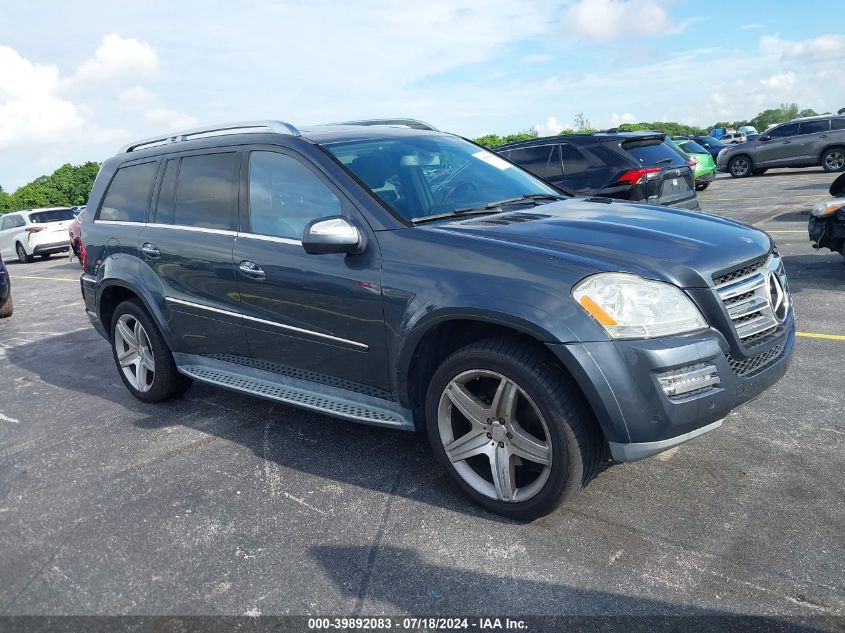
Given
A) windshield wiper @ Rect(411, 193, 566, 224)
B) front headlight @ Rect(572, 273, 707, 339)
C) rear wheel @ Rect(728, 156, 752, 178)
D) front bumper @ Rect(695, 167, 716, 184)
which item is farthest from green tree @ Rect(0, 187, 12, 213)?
front headlight @ Rect(572, 273, 707, 339)

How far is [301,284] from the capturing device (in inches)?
147

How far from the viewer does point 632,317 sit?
281 centimetres

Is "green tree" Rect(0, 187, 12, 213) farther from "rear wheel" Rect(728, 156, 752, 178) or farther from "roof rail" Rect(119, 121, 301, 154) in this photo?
"roof rail" Rect(119, 121, 301, 154)

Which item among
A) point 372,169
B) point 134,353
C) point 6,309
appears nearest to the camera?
point 372,169

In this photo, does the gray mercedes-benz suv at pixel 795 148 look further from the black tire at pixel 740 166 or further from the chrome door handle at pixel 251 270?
the chrome door handle at pixel 251 270

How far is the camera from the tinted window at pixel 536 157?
968cm

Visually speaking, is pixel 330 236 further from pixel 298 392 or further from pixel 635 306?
pixel 635 306

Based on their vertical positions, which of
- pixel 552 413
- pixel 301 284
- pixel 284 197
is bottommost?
pixel 552 413

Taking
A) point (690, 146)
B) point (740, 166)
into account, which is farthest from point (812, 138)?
point (690, 146)

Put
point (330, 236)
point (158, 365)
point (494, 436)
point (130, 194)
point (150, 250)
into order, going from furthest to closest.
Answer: point (130, 194) < point (158, 365) < point (150, 250) < point (330, 236) < point (494, 436)

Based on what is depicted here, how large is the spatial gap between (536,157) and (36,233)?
1613cm

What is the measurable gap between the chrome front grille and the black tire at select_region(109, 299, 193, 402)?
12.0 ft

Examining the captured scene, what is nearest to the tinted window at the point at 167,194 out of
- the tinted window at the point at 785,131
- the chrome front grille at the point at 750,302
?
the chrome front grille at the point at 750,302

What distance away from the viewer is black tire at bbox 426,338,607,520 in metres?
2.90
